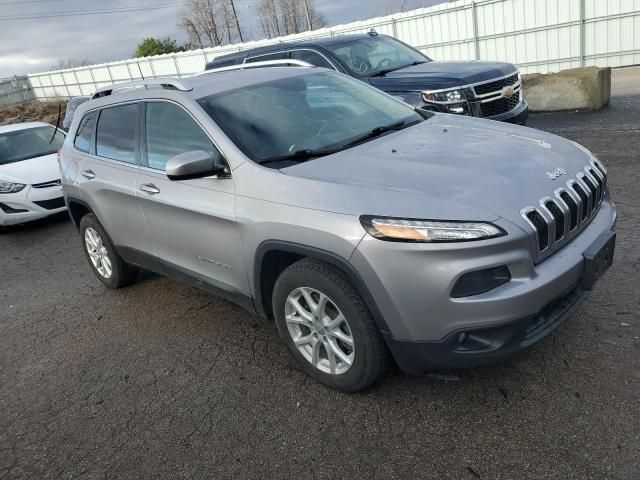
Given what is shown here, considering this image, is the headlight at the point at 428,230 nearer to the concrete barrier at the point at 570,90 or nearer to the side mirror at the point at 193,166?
the side mirror at the point at 193,166

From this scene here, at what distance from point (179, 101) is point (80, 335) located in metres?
2.13

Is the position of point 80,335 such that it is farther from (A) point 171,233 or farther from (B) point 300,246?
(B) point 300,246

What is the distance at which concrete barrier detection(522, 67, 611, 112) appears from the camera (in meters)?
9.83

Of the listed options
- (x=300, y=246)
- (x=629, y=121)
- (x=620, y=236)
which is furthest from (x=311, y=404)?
(x=629, y=121)

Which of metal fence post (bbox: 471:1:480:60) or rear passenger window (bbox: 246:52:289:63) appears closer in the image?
rear passenger window (bbox: 246:52:289:63)

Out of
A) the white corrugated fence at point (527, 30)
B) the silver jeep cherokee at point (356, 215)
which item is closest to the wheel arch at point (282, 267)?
the silver jeep cherokee at point (356, 215)

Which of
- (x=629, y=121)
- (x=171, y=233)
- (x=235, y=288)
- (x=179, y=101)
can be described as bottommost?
(x=629, y=121)

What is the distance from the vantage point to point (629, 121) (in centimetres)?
862

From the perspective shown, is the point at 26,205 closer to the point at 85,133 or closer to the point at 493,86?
the point at 85,133

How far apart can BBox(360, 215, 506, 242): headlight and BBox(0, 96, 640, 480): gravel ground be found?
752 millimetres

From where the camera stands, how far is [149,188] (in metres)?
4.05

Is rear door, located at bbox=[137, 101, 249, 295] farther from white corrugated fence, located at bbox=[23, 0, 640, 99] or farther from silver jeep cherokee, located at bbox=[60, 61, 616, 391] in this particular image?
white corrugated fence, located at bbox=[23, 0, 640, 99]

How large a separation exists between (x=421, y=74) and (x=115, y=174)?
4618 mm

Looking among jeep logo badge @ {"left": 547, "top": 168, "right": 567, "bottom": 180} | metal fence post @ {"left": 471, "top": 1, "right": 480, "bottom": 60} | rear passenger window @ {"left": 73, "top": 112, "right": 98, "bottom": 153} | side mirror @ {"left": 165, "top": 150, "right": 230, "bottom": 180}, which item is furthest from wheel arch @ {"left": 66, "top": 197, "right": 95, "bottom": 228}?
metal fence post @ {"left": 471, "top": 1, "right": 480, "bottom": 60}
